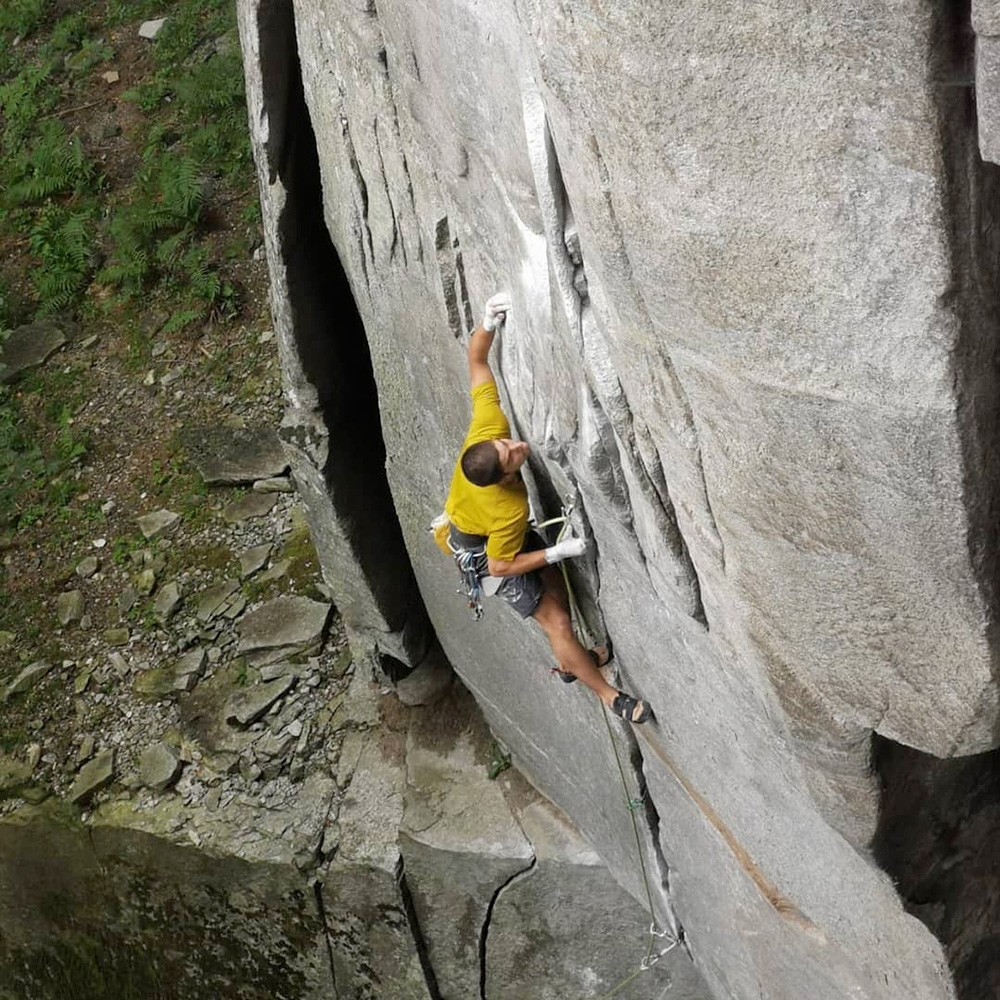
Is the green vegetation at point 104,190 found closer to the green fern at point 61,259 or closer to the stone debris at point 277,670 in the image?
the green fern at point 61,259

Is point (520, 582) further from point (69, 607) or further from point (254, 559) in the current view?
point (69, 607)

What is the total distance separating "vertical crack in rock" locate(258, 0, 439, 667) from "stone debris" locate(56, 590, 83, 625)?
5.97 ft

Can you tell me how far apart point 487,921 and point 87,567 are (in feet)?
10.1

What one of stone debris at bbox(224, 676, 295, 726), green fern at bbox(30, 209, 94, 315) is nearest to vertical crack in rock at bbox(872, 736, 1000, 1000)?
stone debris at bbox(224, 676, 295, 726)

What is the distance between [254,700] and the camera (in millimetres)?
7043

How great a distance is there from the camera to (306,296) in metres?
6.01

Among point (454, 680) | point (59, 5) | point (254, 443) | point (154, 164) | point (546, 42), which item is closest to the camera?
point (546, 42)

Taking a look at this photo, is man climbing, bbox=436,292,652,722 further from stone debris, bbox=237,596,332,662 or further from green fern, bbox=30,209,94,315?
green fern, bbox=30,209,94,315

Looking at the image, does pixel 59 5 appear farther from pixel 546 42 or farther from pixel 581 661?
pixel 546 42

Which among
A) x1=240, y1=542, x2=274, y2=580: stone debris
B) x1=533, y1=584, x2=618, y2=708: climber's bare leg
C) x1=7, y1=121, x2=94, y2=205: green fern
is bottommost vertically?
x1=240, y1=542, x2=274, y2=580: stone debris

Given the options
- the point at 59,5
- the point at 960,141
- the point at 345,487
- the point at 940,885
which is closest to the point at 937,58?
the point at 960,141

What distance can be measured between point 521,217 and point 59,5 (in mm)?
8719

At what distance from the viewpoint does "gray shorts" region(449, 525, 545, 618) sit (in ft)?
15.7

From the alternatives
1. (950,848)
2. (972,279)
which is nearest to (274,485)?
(950,848)
